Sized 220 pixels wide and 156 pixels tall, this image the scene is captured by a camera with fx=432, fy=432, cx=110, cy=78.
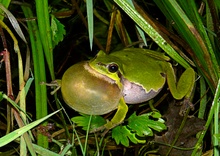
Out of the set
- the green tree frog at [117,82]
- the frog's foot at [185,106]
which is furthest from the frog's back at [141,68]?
the frog's foot at [185,106]

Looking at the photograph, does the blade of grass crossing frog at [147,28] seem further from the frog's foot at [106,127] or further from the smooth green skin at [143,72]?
the frog's foot at [106,127]

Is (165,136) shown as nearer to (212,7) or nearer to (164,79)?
(164,79)

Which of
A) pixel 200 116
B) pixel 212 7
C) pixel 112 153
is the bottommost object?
pixel 112 153

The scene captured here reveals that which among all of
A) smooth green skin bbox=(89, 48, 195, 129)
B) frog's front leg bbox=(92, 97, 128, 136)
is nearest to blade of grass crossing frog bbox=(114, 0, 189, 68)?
smooth green skin bbox=(89, 48, 195, 129)

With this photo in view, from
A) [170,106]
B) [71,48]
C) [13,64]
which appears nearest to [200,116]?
[170,106]

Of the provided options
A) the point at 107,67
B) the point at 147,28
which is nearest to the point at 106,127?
the point at 107,67

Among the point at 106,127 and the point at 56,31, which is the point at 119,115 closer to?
the point at 106,127
